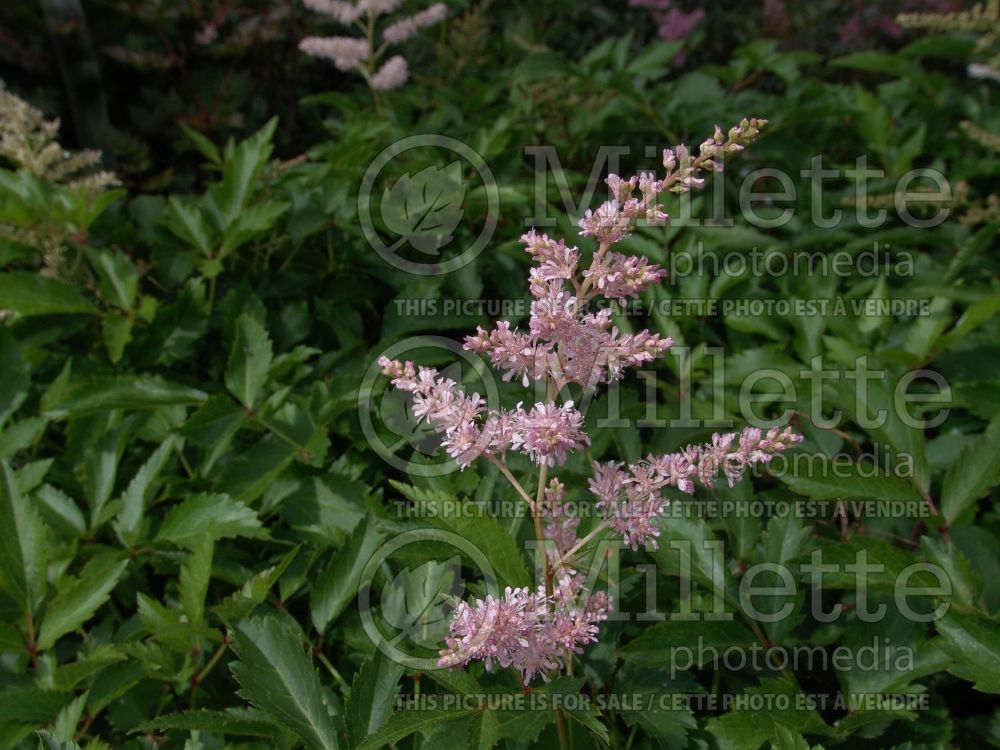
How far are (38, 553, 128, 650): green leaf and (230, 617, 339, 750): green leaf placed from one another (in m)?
0.38

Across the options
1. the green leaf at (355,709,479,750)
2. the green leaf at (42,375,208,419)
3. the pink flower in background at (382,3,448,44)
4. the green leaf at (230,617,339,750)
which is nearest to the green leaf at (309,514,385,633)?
the green leaf at (230,617,339,750)

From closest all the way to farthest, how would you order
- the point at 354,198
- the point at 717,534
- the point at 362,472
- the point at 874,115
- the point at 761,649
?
the point at 761,649
the point at 717,534
the point at 362,472
the point at 354,198
the point at 874,115

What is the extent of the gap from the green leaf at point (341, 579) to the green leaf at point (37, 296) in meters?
1.18

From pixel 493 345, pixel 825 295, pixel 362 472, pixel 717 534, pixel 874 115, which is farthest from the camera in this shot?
pixel 874 115

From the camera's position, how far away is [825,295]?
2469mm

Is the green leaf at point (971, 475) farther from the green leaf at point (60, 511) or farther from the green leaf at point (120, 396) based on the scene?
the green leaf at point (60, 511)

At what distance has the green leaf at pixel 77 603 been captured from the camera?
62.7 inches

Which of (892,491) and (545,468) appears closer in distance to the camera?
(545,468)

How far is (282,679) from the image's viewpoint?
4.41 feet

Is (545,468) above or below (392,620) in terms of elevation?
above

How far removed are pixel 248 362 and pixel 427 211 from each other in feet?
2.68

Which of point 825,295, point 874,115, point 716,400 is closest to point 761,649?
point 716,400

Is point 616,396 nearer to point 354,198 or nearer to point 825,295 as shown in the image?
point 825,295

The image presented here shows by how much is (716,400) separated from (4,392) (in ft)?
5.93
